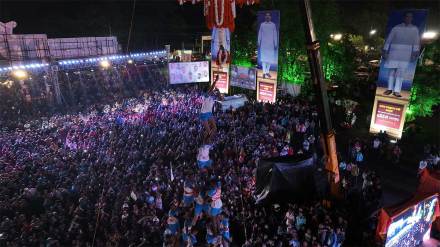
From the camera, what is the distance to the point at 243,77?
1013 inches

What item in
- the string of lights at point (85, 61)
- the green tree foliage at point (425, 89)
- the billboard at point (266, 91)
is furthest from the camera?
the billboard at point (266, 91)

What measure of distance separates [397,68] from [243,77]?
1178 cm

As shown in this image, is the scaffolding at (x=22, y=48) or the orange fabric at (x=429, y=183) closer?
the orange fabric at (x=429, y=183)

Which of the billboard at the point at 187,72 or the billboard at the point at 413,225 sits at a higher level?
the billboard at the point at 187,72

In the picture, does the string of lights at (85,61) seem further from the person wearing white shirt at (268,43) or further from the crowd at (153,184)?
the person wearing white shirt at (268,43)

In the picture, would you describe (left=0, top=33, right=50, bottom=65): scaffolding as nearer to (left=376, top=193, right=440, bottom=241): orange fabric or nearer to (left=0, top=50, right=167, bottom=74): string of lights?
(left=0, top=50, right=167, bottom=74): string of lights

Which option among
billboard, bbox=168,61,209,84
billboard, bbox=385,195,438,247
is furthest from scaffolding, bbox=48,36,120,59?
billboard, bbox=385,195,438,247

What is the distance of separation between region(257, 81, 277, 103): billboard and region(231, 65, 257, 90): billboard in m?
2.07

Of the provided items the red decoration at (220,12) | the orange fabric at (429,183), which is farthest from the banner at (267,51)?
the orange fabric at (429,183)

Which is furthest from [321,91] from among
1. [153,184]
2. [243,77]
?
[243,77]

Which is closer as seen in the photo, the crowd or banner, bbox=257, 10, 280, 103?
the crowd

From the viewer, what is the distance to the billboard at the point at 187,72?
26.5 m

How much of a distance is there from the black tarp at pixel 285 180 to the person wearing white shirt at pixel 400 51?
7.65m

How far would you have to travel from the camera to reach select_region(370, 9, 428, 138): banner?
14.9 m
